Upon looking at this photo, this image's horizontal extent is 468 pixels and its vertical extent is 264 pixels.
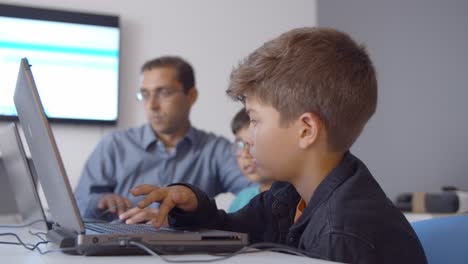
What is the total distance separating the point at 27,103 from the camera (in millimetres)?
1029

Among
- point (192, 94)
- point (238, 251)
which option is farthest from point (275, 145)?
point (192, 94)

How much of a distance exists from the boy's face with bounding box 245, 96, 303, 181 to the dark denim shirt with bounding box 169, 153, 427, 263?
102 mm

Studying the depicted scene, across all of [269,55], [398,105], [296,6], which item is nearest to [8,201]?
[269,55]

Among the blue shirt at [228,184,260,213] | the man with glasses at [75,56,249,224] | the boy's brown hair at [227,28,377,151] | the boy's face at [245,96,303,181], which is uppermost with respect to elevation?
the boy's brown hair at [227,28,377,151]

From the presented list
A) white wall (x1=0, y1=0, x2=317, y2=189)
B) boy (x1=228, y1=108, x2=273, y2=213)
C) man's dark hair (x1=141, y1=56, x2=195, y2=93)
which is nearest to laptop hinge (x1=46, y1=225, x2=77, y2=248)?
boy (x1=228, y1=108, x2=273, y2=213)

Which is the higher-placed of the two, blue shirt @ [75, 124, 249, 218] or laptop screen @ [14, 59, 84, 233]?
laptop screen @ [14, 59, 84, 233]

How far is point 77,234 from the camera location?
918mm

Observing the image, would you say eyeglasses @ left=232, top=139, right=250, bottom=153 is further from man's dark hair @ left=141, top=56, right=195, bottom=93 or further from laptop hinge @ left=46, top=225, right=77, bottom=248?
laptop hinge @ left=46, top=225, right=77, bottom=248

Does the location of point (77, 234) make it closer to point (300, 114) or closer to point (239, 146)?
point (300, 114)

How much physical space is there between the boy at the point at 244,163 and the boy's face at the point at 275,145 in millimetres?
1070

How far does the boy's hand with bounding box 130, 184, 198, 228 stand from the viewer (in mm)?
1052

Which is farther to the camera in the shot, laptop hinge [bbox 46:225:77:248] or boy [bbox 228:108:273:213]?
boy [bbox 228:108:273:213]

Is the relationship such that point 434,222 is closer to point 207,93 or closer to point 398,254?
point 398,254

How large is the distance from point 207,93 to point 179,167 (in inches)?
34.7
